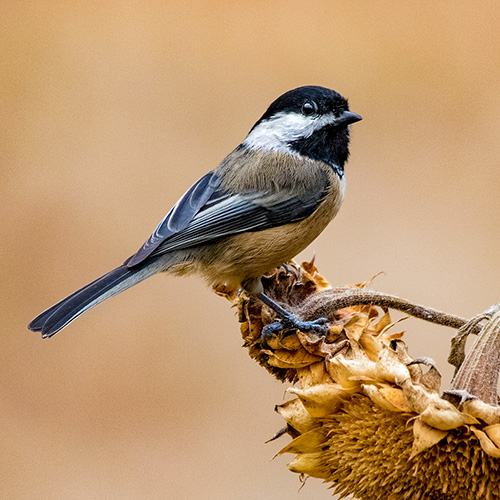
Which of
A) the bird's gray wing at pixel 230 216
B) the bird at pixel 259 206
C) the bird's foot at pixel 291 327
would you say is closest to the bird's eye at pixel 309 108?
the bird at pixel 259 206

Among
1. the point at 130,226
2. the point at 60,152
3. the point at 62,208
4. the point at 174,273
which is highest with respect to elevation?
the point at 60,152

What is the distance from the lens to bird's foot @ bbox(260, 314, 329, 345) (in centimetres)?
133

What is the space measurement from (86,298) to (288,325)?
63 cm

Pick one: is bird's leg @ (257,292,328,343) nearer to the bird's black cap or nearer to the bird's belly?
the bird's belly

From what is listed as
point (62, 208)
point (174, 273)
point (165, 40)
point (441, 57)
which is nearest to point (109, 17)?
point (165, 40)

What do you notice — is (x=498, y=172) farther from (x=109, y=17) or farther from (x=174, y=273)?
(x=109, y=17)

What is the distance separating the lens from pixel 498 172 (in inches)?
109

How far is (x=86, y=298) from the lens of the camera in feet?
5.93

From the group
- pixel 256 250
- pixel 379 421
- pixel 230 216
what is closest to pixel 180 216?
pixel 230 216

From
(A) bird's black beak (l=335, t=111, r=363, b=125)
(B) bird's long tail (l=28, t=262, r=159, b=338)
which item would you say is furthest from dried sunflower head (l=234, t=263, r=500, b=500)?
(A) bird's black beak (l=335, t=111, r=363, b=125)

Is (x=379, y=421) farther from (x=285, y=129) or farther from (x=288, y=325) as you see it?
(x=285, y=129)

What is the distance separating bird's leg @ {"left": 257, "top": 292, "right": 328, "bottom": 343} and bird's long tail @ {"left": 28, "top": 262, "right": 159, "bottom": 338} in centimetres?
49

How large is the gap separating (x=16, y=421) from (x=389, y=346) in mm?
1733

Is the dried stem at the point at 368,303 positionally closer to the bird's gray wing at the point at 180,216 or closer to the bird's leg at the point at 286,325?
the bird's leg at the point at 286,325
